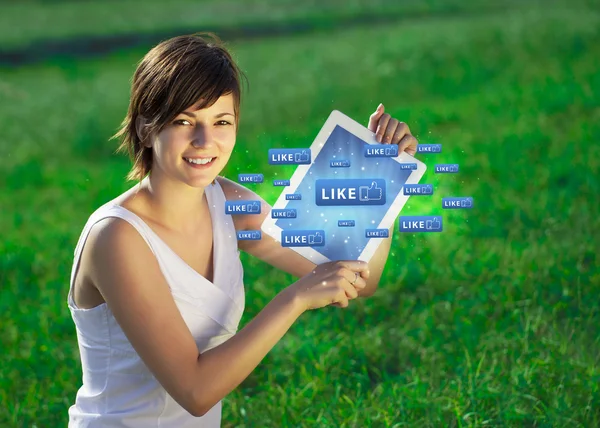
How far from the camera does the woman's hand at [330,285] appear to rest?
5.79 ft

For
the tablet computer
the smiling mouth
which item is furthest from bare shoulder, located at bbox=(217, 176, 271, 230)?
the smiling mouth

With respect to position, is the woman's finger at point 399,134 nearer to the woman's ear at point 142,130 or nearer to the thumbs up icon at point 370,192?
the thumbs up icon at point 370,192

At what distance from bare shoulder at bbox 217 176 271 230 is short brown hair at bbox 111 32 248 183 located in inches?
12.6

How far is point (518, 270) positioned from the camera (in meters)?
3.24

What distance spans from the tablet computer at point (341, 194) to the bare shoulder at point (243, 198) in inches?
2.5

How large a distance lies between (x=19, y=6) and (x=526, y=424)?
1119 cm

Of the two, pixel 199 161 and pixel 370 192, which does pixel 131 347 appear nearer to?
pixel 199 161

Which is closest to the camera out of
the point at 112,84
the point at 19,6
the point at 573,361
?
the point at 573,361

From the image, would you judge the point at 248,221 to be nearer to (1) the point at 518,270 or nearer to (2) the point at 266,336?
(2) the point at 266,336

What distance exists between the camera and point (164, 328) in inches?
67.7

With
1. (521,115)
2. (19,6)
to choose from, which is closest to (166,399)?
(521,115)

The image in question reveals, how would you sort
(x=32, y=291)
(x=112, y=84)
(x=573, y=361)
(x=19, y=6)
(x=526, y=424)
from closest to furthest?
(x=526, y=424) < (x=573, y=361) < (x=32, y=291) < (x=112, y=84) < (x=19, y=6)

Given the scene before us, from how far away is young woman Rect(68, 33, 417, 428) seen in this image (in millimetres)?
1714

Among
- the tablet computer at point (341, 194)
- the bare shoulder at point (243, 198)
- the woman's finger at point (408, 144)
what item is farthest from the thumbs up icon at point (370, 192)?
the bare shoulder at point (243, 198)
